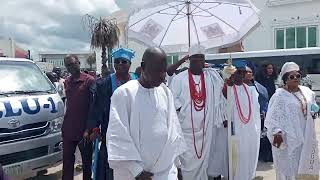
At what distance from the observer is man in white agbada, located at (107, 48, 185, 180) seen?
3.05m

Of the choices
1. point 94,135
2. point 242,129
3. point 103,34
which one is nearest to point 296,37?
point 103,34

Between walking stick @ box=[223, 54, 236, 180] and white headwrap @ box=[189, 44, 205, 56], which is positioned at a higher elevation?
white headwrap @ box=[189, 44, 205, 56]

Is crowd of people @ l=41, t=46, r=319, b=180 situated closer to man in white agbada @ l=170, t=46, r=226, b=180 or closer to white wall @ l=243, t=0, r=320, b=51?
man in white agbada @ l=170, t=46, r=226, b=180

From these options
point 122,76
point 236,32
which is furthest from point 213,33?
→ point 122,76

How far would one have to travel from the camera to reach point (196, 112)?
17.0 feet

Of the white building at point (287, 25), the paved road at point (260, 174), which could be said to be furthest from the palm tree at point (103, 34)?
the paved road at point (260, 174)

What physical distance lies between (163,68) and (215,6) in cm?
351

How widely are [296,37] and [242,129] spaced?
20582 millimetres

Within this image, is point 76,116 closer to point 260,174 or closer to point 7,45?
point 260,174

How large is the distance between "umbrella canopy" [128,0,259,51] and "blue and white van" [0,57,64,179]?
5.17 feet

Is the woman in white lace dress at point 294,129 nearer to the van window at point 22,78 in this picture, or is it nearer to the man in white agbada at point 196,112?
the man in white agbada at point 196,112

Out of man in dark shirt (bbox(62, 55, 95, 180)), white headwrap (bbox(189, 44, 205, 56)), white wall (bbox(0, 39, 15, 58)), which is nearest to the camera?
white headwrap (bbox(189, 44, 205, 56))

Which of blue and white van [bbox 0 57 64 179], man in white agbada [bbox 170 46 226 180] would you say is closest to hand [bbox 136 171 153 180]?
man in white agbada [bbox 170 46 226 180]

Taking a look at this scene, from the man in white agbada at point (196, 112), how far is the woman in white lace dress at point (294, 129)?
72 cm
